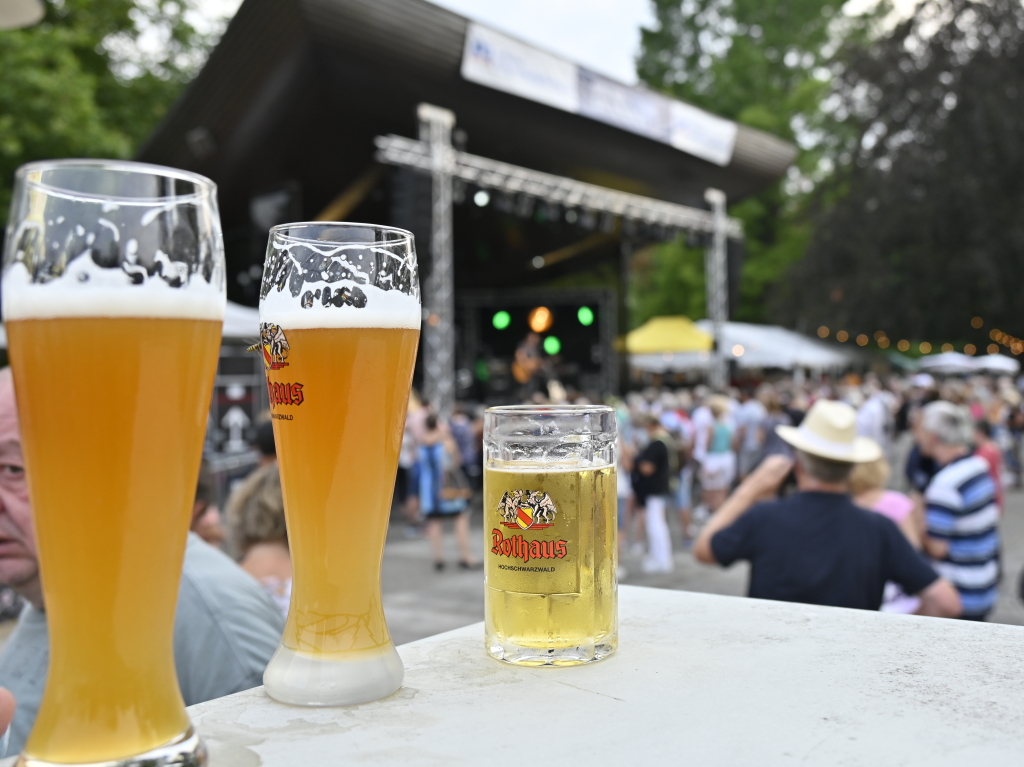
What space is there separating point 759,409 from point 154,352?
32.3 ft

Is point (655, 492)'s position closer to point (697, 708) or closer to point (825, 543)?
point (825, 543)

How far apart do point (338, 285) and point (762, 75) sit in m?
29.7

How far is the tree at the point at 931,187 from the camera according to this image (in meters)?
18.5

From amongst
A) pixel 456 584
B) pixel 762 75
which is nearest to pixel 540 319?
pixel 456 584

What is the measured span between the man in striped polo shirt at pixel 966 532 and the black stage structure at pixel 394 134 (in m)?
6.35

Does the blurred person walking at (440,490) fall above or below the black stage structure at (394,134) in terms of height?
below

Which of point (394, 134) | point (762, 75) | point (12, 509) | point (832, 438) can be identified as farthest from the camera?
point (762, 75)

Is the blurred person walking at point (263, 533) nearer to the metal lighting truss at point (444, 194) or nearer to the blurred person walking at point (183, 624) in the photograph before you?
the blurred person walking at point (183, 624)

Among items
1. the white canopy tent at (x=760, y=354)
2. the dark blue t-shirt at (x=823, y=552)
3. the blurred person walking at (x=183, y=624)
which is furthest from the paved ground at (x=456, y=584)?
the white canopy tent at (x=760, y=354)

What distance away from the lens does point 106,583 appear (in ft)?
1.76

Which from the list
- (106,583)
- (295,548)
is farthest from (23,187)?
(295,548)

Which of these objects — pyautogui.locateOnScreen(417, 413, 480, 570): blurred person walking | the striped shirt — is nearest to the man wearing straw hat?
the striped shirt

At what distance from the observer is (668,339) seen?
757 inches

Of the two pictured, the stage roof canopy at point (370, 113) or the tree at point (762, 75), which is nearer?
the stage roof canopy at point (370, 113)
